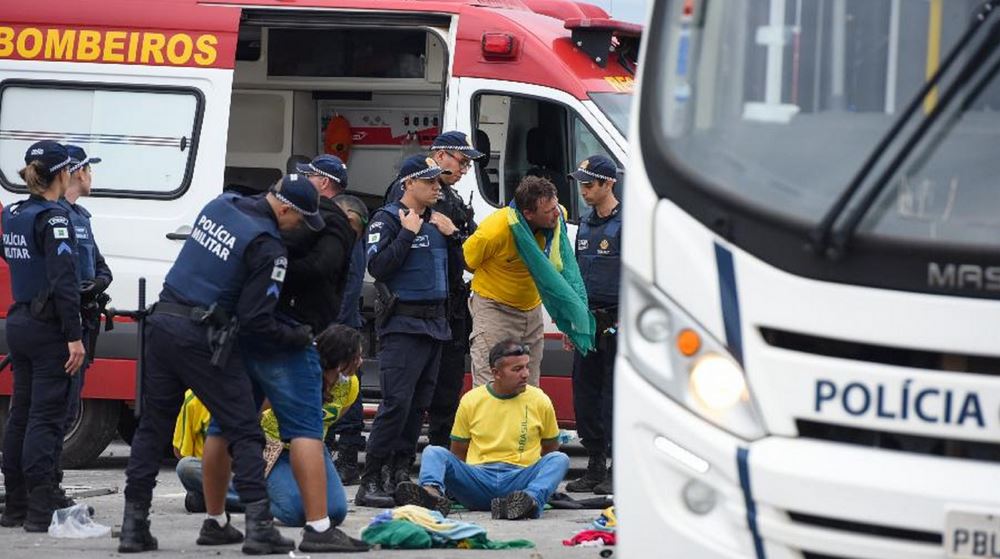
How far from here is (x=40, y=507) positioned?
880cm

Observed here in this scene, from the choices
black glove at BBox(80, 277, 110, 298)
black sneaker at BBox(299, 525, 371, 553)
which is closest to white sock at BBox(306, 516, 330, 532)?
black sneaker at BBox(299, 525, 371, 553)

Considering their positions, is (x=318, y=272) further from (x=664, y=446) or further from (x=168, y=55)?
(x=168, y=55)

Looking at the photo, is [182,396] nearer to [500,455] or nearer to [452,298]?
[500,455]

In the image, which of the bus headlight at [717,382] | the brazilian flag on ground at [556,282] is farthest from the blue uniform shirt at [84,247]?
the bus headlight at [717,382]

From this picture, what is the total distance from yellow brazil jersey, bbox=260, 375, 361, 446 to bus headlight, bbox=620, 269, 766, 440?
4126mm

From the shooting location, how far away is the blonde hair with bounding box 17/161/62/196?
8734mm

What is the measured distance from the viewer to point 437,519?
8516 mm

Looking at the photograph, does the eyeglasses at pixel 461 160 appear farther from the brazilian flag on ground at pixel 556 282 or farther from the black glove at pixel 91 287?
the black glove at pixel 91 287

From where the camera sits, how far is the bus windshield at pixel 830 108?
5.11m

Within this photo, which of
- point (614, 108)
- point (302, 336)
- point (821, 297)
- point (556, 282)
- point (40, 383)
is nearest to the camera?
point (821, 297)

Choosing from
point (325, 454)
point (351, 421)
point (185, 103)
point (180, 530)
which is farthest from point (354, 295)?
point (325, 454)

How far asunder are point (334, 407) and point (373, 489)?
560 mm

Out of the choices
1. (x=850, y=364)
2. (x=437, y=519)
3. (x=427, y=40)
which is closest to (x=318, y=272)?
(x=437, y=519)

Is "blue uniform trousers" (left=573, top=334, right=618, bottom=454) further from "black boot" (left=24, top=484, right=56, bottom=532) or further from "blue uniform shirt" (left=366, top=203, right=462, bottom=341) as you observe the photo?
"black boot" (left=24, top=484, right=56, bottom=532)
